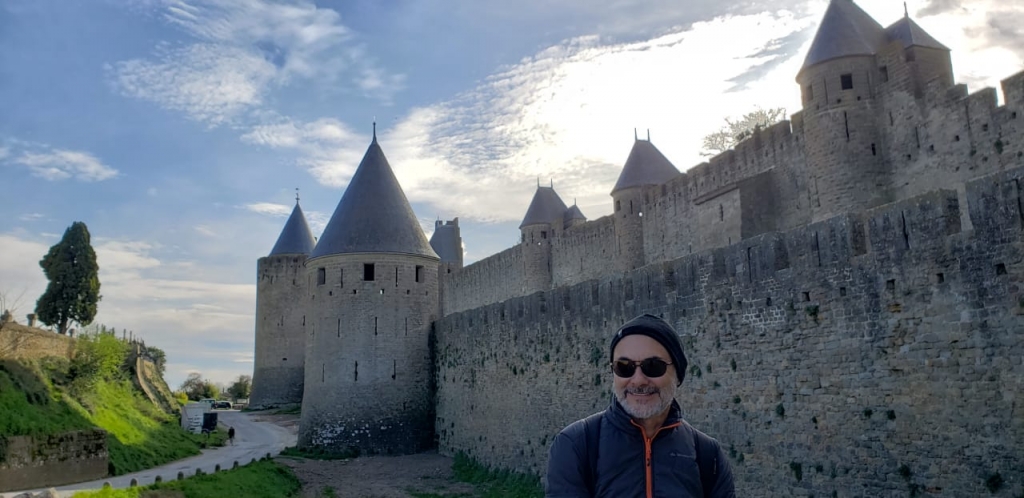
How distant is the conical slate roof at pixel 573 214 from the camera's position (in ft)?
133

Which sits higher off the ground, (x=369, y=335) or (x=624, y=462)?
(x=369, y=335)

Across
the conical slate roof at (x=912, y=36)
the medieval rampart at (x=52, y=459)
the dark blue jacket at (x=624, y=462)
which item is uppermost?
the conical slate roof at (x=912, y=36)

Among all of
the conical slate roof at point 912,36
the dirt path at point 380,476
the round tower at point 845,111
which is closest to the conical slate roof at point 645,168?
the round tower at point 845,111

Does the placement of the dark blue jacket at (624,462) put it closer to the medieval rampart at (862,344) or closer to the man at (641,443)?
the man at (641,443)

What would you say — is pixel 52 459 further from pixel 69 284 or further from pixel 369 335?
pixel 69 284

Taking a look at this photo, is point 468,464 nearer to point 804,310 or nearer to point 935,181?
point 804,310

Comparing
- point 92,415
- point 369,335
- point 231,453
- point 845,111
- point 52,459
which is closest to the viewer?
point 52,459

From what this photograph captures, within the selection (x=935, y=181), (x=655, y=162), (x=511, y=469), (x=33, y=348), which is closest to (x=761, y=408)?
(x=511, y=469)

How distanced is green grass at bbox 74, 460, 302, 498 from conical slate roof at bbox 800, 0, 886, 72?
16.8 m

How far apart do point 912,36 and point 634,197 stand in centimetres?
1334

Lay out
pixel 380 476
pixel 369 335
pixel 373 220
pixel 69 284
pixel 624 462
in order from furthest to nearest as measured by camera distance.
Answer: pixel 69 284
pixel 373 220
pixel 369 335
pixel 380 476
pixel 624 462

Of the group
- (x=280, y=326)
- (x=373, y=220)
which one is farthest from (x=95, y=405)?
(x=280, y=326)

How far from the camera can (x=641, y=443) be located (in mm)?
3203

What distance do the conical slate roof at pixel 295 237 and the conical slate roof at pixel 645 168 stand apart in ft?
69.3
